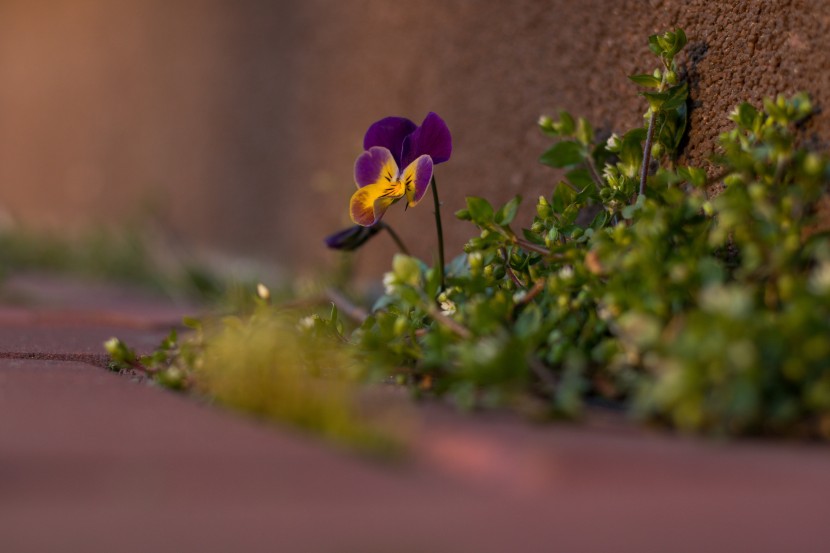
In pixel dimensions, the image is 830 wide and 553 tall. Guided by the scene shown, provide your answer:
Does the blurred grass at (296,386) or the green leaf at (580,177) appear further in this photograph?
the green leaf at (580,177)

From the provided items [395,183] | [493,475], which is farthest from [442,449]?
[395,183]

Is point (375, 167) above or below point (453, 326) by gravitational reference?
above

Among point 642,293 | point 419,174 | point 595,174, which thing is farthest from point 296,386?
point 595,174

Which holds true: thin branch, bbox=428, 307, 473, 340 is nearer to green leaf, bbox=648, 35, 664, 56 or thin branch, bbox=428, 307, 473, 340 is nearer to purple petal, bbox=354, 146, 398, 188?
purple petal, bbox=354, 146, 398, 188

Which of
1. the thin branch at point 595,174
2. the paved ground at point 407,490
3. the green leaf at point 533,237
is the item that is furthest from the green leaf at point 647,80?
the paved ground at point 407,490

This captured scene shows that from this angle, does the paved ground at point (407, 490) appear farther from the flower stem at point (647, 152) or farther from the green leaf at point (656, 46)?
the green leaf at point (656, 46)

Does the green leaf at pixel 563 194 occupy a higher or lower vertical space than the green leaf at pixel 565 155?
lower

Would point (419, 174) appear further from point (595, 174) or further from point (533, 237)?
point (595, 174)

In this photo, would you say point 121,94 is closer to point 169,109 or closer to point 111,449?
point 169,109
